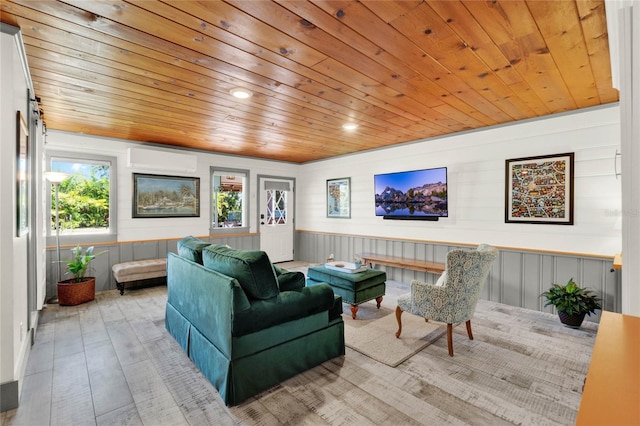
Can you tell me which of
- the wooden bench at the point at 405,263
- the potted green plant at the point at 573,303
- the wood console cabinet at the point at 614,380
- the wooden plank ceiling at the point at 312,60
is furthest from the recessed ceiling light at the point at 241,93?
the potted green plant at the point at 573,303

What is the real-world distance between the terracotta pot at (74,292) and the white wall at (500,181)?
4355mm

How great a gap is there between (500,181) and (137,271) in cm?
537

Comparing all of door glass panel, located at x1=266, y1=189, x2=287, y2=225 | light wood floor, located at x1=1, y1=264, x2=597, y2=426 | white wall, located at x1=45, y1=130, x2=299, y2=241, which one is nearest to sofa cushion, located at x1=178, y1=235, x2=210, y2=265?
light wood floor, located at x1=1, y1=264, x2=597, y2=426

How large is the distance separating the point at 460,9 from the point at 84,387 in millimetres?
3556

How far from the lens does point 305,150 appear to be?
5.91 meters

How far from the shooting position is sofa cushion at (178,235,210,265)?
2.85 m

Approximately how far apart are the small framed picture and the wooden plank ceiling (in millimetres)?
2425

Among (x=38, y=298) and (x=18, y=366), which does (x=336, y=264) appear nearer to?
(x=18, y=366)

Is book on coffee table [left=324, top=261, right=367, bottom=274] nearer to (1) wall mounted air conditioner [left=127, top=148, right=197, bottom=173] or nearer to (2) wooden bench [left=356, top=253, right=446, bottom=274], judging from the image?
(2) wooden bench [left=356, top=253, right=446, bottom=274]

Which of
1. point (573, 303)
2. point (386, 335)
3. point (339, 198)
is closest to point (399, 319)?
point (386, 335)

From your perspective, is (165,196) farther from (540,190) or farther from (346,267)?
(540,190)

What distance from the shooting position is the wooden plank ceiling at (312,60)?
5.83 ft

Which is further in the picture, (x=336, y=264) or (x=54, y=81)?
(x=336, y=264)

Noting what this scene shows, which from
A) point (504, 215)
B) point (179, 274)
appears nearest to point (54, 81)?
point (179, 274)
